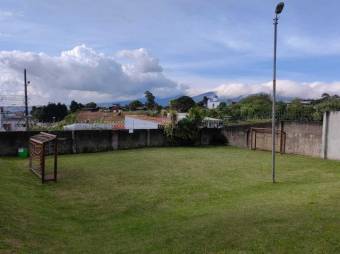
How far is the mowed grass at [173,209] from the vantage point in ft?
18.5

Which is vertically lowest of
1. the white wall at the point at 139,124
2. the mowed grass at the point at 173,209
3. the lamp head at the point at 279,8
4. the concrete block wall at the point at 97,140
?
the mowed grass at the point at 173,209

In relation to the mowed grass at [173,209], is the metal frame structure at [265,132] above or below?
above

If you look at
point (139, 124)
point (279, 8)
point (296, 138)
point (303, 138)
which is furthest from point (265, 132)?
point (139, 124)

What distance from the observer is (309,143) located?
18.7 m

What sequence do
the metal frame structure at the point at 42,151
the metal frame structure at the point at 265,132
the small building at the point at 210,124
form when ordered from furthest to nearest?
the small building at the point at 210,124 < the metal frame structure at the point at 265,132 < the metal frame structure at the point at 42,151

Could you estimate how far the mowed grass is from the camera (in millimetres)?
5645

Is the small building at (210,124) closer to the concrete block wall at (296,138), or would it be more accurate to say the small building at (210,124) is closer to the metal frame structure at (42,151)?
the concrete block wall at (296,138)

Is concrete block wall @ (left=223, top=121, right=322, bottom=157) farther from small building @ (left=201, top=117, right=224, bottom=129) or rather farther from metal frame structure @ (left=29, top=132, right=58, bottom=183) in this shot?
metal frame structure @ (left=29, top=132, right=58, bottom=183)

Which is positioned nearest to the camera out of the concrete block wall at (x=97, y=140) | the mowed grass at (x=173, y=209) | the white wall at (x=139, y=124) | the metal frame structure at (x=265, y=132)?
the mowed grass at (x=173, y=209)

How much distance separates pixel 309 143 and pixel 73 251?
15177 millimetres

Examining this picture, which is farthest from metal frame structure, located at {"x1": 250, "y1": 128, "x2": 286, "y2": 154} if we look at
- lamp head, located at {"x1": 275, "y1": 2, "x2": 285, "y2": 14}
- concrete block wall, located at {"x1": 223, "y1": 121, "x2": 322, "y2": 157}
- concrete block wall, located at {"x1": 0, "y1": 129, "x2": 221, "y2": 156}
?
lamp head, located at {"x1": 275, "y1": 2, "x2": 285, "y2": 14}

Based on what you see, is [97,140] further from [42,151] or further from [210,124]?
[210,124]

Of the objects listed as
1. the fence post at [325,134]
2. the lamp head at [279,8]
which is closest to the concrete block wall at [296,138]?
the fence post at [325,134]

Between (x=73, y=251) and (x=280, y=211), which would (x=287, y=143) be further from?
(x=73, y=251)
